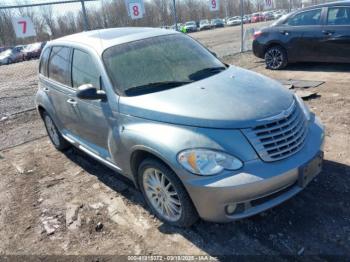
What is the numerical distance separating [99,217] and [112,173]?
3.31ft

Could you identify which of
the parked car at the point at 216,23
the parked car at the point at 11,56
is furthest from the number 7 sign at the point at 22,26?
the parked car at the point at 216,23

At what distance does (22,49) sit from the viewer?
3350 centimetres

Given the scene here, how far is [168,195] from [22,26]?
6.35 metres

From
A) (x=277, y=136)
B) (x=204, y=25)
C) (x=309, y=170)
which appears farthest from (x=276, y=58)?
(x=204, y=25)

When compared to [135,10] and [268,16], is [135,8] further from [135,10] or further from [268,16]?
[268,16]

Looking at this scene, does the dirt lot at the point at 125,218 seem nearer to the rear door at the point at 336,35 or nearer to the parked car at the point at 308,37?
the rear door at the point at 336,35

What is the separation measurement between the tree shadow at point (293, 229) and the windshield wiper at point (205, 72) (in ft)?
5.07

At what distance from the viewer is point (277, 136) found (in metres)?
2.99

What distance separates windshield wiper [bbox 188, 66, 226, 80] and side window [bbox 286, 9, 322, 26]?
5900 millimetres

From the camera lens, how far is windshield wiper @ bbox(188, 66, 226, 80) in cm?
384

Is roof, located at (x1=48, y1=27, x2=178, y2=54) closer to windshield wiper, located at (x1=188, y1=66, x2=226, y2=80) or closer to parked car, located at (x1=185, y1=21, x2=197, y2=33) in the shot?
windshield wiper, located at (x1=188, y1=66, x2=226, y2=80)

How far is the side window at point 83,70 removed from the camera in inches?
153

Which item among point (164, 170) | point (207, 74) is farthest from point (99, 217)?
point (207, 74)

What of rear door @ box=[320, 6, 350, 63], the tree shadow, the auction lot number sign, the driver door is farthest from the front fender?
the auction lot number sign
